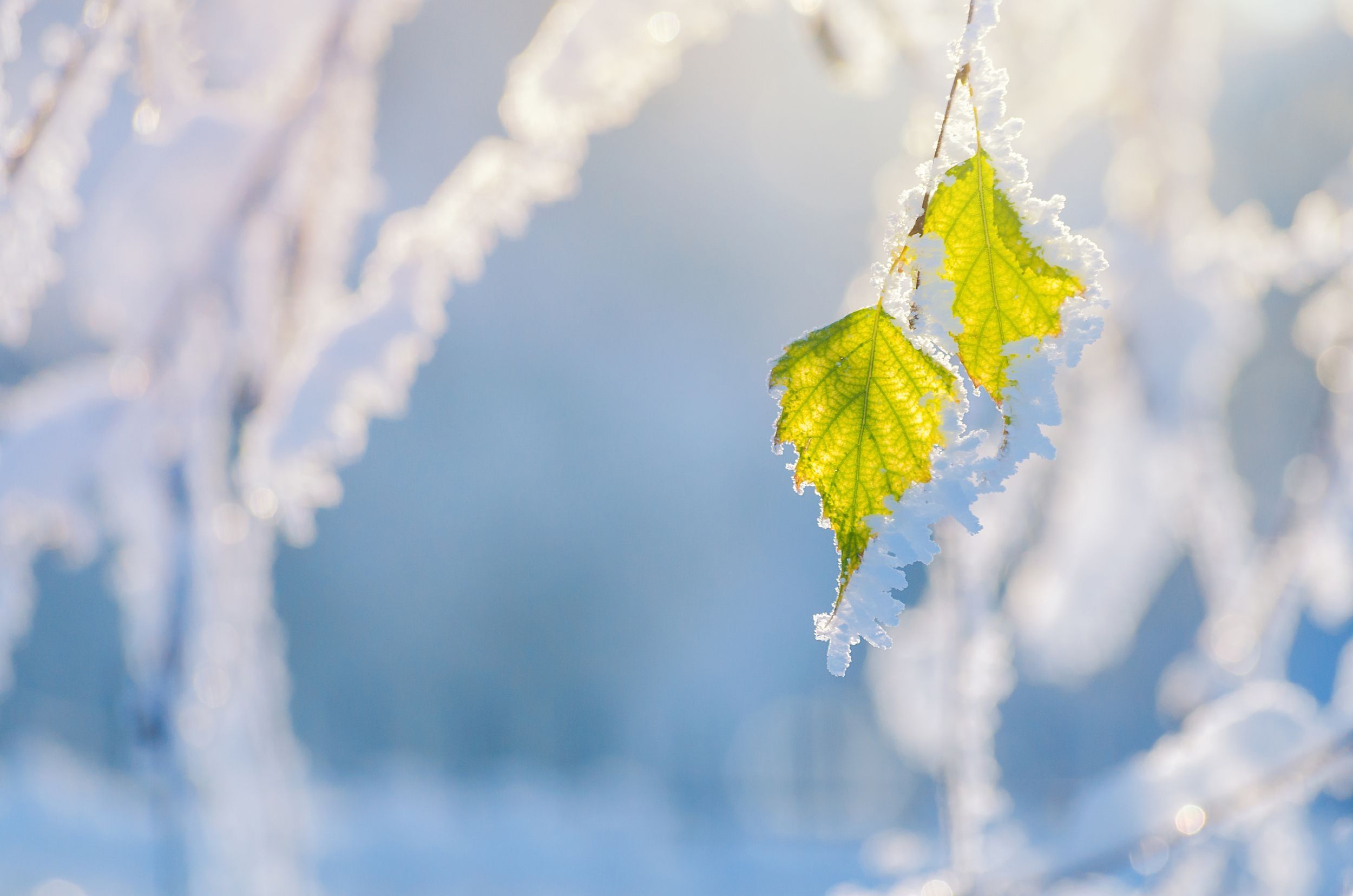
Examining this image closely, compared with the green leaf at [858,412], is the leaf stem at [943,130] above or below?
above

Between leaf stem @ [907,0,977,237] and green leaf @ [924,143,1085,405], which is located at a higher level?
leaf stem @ [907,0,977,237]

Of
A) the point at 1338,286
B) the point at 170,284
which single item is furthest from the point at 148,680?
the point at 1338,286

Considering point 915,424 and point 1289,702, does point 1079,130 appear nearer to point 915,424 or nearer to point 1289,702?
point 1289,702
